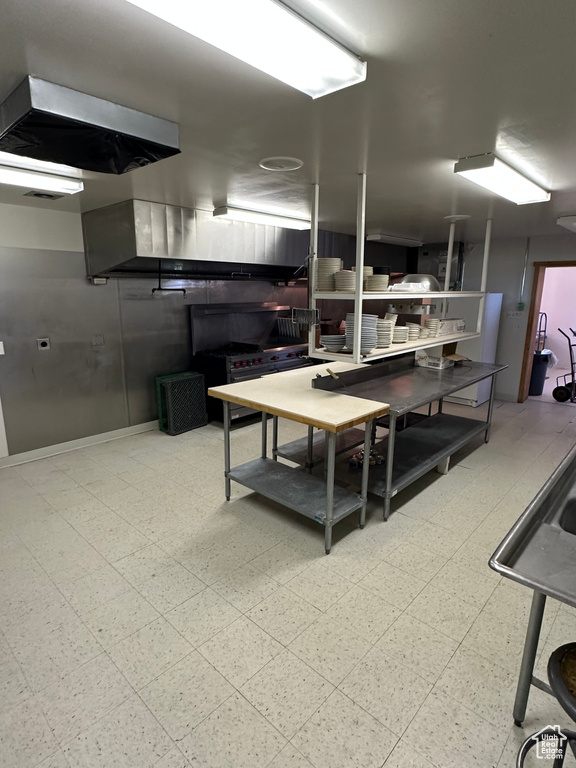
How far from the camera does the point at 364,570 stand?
2498 mm

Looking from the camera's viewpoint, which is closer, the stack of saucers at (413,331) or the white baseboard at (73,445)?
the stack of saucers at (413,331)

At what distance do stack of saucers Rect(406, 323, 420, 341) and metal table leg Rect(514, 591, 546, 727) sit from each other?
8.35 ft

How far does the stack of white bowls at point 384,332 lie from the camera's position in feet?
10.5

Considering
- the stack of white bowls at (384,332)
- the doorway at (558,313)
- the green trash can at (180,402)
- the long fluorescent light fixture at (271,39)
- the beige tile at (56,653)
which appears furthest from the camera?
the doorway at (558,313)

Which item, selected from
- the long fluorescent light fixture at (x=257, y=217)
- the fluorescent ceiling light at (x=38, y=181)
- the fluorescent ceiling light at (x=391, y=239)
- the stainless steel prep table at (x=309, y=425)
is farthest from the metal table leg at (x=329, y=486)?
the fluorescent ceiling light at (x=391, y=239)

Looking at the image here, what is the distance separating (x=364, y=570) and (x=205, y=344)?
3564 millimetres

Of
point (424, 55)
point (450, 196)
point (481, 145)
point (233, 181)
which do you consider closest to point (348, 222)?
point (450, 196)

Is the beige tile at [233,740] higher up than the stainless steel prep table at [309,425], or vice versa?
the stainless steel prep table at [309,425]

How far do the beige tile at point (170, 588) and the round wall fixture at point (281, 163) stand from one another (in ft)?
8.03

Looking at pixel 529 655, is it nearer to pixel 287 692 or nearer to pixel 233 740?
pixel 287 692

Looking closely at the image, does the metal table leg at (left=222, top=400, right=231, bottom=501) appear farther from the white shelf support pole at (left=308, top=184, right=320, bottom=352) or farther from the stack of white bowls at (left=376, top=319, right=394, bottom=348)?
the stack of white bowls at (left=376, top=319, right=394, bottom=348)

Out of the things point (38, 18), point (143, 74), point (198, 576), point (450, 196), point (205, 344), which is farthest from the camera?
point (205, 344)

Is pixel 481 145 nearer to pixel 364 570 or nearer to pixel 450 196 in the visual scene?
pixel 450 196

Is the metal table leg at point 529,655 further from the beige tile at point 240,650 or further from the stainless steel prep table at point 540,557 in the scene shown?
the beige tile at point 240,650
